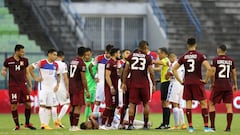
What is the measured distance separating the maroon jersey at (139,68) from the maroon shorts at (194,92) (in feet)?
4.54

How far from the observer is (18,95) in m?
25.5

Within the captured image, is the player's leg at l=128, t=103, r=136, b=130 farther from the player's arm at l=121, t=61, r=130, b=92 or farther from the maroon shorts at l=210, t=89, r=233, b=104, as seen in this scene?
the maroon shorts at l=210, t=89, r=233, b=104

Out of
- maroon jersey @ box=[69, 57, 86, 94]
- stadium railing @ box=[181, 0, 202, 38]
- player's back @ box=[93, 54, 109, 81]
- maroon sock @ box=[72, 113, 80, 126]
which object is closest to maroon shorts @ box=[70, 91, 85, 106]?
maroon jersey @ box=[69, 57, 86, 94]

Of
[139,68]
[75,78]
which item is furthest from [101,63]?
[75,78]

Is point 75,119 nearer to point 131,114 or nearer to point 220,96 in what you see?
point 131,114

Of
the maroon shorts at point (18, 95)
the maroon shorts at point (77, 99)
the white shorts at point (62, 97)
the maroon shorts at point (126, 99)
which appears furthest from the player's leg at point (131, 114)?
the white shorts at point (62, 97)

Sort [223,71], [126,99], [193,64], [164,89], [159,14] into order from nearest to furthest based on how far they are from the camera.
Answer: [193,64] < [223,71] < [126,99] < [164,89] < [159,14]

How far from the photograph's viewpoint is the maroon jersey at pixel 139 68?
81.9 ft

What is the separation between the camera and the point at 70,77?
2472 cm

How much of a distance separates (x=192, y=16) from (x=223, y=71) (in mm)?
21308

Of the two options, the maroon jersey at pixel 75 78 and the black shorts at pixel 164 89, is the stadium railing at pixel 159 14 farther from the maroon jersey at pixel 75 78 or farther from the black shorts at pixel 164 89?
the maroon jersey at pixel 75 78

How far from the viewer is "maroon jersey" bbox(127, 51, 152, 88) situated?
2495 cm

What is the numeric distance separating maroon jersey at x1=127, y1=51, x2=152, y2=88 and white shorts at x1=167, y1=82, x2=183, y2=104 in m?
1.63

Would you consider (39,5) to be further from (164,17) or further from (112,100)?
(112,100)
